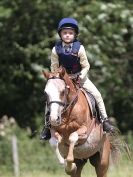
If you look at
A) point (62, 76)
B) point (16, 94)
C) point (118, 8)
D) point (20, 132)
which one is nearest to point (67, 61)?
point (62, 76)

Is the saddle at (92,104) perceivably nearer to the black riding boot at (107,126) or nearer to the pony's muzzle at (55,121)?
the black riding boot at (107,126)

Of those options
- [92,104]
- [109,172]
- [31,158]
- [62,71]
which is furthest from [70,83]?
[31,158]

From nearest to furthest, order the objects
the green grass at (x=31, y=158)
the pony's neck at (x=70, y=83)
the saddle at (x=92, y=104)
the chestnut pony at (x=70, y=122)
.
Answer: the chestnut pony at (x=70, y=122)
the pony's neck at (x=70, y=83)
the saddle at (x=92, y=104)
the green grass at (x=31, y=158)

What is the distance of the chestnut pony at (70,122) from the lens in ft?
29.3

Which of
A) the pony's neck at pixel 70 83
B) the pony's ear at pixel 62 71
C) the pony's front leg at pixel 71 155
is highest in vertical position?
the pony's ear at pixel 62 71

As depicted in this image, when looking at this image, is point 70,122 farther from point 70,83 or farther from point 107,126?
point 107,126

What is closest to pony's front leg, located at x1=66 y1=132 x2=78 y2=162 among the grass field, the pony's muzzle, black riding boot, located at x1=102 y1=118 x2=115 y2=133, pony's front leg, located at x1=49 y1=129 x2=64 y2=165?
pony's front leg, located at x1=49 y1=129 x2=64 y2=165

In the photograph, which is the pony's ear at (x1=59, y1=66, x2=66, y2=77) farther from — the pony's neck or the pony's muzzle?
the pony's muzzle

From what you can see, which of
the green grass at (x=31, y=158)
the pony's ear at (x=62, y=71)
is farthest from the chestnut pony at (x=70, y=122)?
the green grass at (x=31, y=158)

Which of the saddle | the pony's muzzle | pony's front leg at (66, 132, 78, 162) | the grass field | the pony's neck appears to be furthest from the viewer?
the grass field

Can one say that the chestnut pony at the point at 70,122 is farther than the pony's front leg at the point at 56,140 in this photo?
No

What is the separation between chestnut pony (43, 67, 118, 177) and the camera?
29.3 feet

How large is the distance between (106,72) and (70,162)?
12895mm

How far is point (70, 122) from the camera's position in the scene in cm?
947
